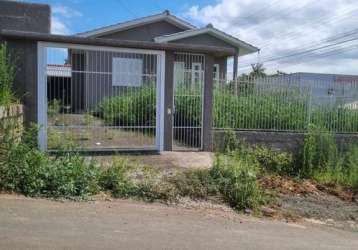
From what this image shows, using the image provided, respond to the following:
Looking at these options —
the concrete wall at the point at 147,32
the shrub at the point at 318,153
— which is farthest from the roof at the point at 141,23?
the shrub at the point at 318,153

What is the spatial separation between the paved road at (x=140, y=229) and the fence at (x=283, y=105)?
20.8 ft

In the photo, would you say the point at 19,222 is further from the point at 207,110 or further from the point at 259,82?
the point at 259,82

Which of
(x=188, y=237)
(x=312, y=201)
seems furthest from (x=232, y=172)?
(x=188, y=237)

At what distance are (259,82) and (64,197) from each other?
809 cm

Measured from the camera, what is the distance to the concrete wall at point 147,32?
23531 mm

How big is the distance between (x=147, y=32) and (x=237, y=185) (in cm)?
1618

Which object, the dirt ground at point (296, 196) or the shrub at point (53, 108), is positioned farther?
the shrub at point (53, 108)

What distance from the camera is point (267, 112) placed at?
1448 cm

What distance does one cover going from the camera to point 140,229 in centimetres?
660

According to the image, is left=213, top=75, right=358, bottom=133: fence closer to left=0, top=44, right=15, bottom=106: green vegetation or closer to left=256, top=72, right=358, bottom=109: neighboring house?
left=256, top=72, right=358, bottom=109: neighboring house

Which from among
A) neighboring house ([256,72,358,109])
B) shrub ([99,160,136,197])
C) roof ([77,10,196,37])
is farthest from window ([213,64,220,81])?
shrub ([99,160,136,197])

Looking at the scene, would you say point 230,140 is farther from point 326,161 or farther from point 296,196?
point 296,196

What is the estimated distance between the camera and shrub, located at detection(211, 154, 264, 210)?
856 cm

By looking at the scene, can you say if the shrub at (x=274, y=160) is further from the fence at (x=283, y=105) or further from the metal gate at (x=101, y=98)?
the metal gate at (x=101, y=98)
